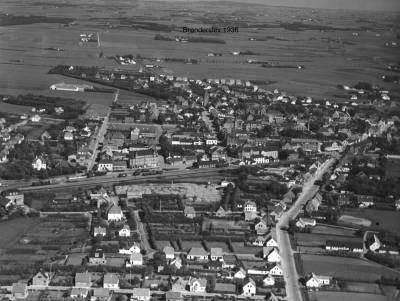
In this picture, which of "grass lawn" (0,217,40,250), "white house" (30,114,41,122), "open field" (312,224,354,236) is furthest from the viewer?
"white house" (30,114,41,122)

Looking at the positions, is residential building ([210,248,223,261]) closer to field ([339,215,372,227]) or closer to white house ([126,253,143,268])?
white house ([126,253,143,268])

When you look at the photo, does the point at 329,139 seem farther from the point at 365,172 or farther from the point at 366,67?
the point at 366,67

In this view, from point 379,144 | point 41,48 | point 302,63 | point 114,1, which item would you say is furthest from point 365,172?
point 114,1

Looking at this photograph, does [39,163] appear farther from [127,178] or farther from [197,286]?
[197,286]

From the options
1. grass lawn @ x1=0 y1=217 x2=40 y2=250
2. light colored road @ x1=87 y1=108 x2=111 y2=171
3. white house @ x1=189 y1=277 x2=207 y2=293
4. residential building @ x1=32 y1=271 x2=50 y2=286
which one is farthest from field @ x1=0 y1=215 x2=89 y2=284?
light colored road @ x1=87 y1=108 x2=111 y2=171

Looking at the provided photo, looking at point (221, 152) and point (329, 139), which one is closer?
point (221, 152)
